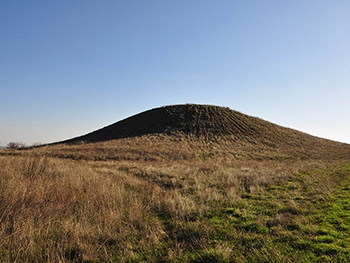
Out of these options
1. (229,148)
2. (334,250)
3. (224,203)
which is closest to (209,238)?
(334,250)

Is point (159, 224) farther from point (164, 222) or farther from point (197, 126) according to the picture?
point (197, 126)

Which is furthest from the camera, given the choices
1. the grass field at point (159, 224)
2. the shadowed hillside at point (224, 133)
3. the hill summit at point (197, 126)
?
the hill summit at point (197, 126)

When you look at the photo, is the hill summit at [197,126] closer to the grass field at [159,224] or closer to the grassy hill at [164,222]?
the grassy hill at [164,222]

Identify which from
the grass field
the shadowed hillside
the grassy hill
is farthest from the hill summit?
the grass field

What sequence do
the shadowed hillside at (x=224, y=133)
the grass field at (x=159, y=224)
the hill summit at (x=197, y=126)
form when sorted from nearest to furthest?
the grass field at (x=159, y=224), the shadowed hillside at (x=224, y=133), the hill summit at (x=197, y=126)

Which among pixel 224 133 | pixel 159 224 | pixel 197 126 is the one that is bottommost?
pixel 159 224

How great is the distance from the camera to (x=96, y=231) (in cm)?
570

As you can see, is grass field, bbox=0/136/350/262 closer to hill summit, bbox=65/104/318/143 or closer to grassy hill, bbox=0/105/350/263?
grassy hill, bbox=0/105/350/263

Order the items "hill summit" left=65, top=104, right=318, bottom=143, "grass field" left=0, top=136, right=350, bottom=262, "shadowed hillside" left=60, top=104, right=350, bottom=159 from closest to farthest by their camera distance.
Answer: "grass field" left=0, top=136, right=350, bottom=262
"shadowed hillside" left=60, top=104, right=350, bottom=159
"hill summit" left=65, top=104, right=318, bottom=143

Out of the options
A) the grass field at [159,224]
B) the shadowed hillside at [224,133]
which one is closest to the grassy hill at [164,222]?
the grass field at [159,224]

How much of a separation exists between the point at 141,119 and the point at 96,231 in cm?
6114

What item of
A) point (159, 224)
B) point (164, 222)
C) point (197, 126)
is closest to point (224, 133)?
point (197, 126)

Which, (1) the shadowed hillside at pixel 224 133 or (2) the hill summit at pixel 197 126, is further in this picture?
(2) the hill summit at pixel 197 126

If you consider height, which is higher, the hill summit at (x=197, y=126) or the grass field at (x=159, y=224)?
the hill summit at (x=197, y=126)
